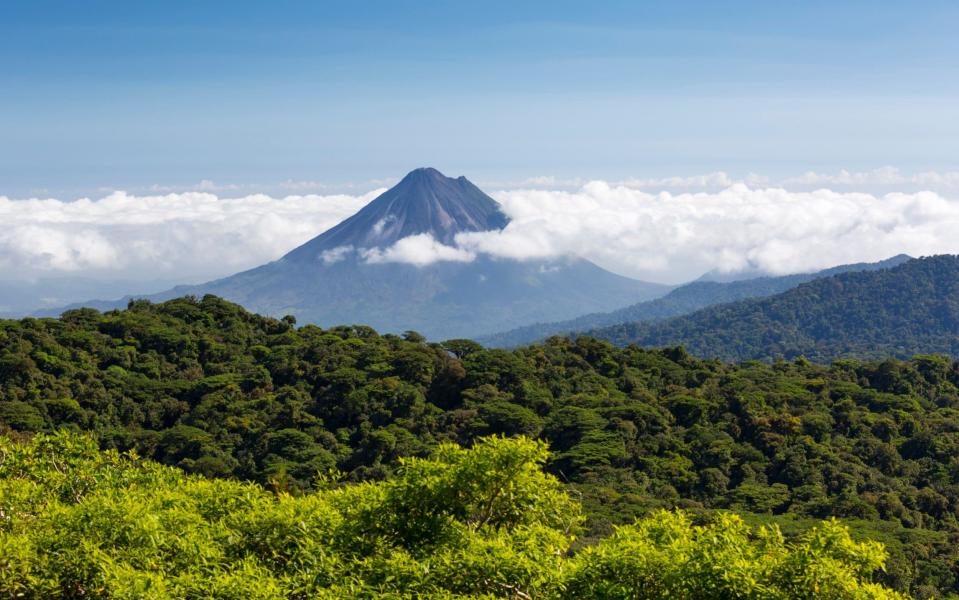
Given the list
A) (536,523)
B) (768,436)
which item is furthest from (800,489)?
(536,523)

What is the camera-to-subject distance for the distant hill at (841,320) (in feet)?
414

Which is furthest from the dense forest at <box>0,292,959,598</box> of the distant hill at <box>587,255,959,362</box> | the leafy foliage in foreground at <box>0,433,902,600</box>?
the distant hill at <box>587,255,959,362</box>

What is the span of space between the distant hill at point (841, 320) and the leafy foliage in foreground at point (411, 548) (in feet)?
378

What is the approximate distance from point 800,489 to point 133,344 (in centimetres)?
3128

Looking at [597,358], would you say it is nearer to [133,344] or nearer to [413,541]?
[133,344]

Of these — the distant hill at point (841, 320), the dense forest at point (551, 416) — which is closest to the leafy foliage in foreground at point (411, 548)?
the dense forest at point (551, 416)

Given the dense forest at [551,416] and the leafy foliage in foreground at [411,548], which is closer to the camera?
the leafy foliage in foreground at [411,548]

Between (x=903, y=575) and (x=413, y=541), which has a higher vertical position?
(x=413, y=541)

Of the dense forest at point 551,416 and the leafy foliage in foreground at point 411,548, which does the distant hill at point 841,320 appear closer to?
the dense forest at point 551,416

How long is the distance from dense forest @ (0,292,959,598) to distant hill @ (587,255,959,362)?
8326 centimetres

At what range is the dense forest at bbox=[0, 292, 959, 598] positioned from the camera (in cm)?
2900

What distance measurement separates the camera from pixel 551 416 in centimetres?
3566

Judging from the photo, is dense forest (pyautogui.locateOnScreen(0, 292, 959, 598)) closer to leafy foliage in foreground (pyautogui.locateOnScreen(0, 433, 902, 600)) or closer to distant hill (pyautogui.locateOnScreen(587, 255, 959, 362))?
leafy foliage in foreground (pyautogui.locateOnScreen(0, 433, 902, 600))

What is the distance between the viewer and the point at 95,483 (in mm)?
12547
